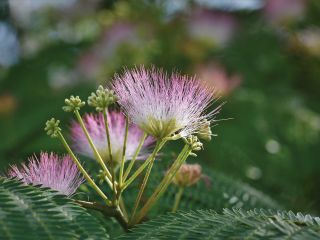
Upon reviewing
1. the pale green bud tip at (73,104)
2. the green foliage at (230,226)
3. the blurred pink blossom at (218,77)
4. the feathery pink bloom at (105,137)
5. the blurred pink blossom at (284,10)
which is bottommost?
the green foliage at (230,226)

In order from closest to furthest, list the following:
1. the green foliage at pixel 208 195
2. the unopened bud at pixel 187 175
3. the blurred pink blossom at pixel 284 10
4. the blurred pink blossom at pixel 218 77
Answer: the unopened bud at pixel 187 175, the green foliage at pixel 208 195, the blurred pink blossom at pixel 218 77, the blurred pink blossom at pixel 284 10

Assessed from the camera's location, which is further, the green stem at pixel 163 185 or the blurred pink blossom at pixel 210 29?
the blurred pink blossom at pixel 210 29

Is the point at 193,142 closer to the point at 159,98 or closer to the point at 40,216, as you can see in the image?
the point at 159,98

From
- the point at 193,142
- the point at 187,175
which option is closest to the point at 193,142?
the point at 193,142

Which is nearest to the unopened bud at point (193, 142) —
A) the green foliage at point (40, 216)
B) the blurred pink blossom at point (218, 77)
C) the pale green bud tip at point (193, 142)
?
the pale green bud tip at point (193, 142)

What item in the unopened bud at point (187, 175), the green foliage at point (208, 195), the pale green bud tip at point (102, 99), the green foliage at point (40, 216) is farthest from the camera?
the green foliage at point (208, 195)

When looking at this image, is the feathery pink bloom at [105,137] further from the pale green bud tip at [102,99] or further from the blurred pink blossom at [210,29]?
the blurred pink blossom at [210,29]

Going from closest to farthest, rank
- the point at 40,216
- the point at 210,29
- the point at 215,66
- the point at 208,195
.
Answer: the point at 40,216 < the point at 208,195 < the point at 215,66 < the point at 210,29
